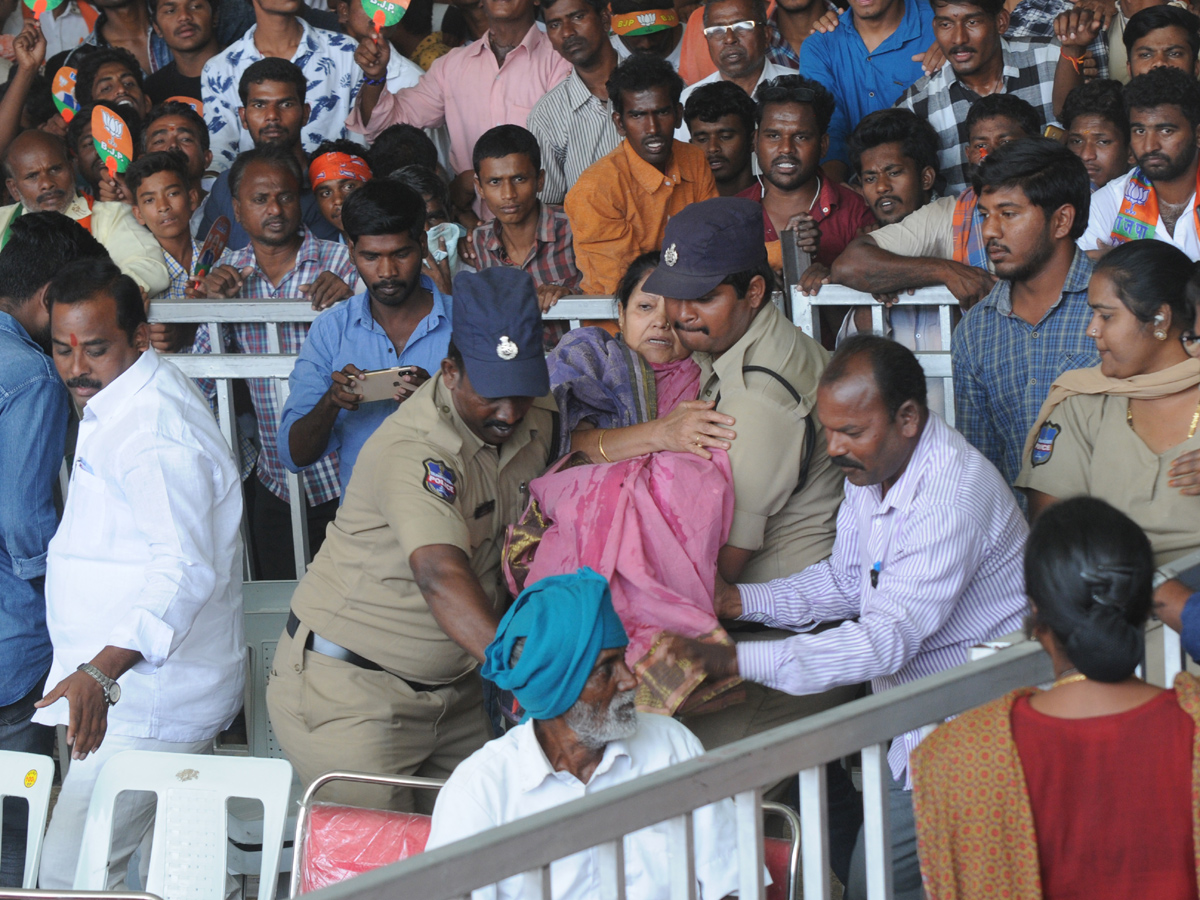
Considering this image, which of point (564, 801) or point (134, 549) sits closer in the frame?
point (564, 801)

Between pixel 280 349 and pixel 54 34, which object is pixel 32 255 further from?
pixel 54 34

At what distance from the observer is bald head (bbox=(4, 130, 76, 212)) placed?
586 centimetres

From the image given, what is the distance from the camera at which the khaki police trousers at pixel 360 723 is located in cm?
321

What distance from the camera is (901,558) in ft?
9.05

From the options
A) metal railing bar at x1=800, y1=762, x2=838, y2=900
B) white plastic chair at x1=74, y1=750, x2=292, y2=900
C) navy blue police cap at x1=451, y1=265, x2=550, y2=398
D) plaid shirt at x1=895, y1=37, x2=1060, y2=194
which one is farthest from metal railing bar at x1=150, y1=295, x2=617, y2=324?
metal railing bar at x1=800, y1=762, x2=838, y2=900

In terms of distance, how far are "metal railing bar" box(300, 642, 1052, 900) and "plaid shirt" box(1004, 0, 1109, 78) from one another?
393 cm

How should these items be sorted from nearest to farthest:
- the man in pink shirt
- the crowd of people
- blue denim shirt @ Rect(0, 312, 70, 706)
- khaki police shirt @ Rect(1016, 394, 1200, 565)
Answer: the crowd of people < khaki police shirt @ Rect(1016, 394, 1200, 565) < blue denim shirt @ Rect(0, 312, 70, 706) < the man in pink shirt

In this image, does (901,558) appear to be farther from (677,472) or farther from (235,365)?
(235,365)

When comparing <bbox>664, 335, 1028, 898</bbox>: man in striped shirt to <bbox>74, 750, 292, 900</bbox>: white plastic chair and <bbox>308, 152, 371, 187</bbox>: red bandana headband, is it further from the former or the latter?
<bbox>308, 152, 371, 187</bbox>: red bandana headband

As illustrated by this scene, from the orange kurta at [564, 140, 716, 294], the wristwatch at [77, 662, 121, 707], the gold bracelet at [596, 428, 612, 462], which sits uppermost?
the orange kurta at [564, 140, 716, 294]

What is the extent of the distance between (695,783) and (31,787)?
2054 mm

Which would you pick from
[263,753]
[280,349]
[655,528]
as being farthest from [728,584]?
[280,349]

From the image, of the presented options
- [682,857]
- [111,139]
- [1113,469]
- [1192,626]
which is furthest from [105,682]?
[111,139]

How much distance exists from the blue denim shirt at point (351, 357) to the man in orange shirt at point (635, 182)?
0.79 meters
